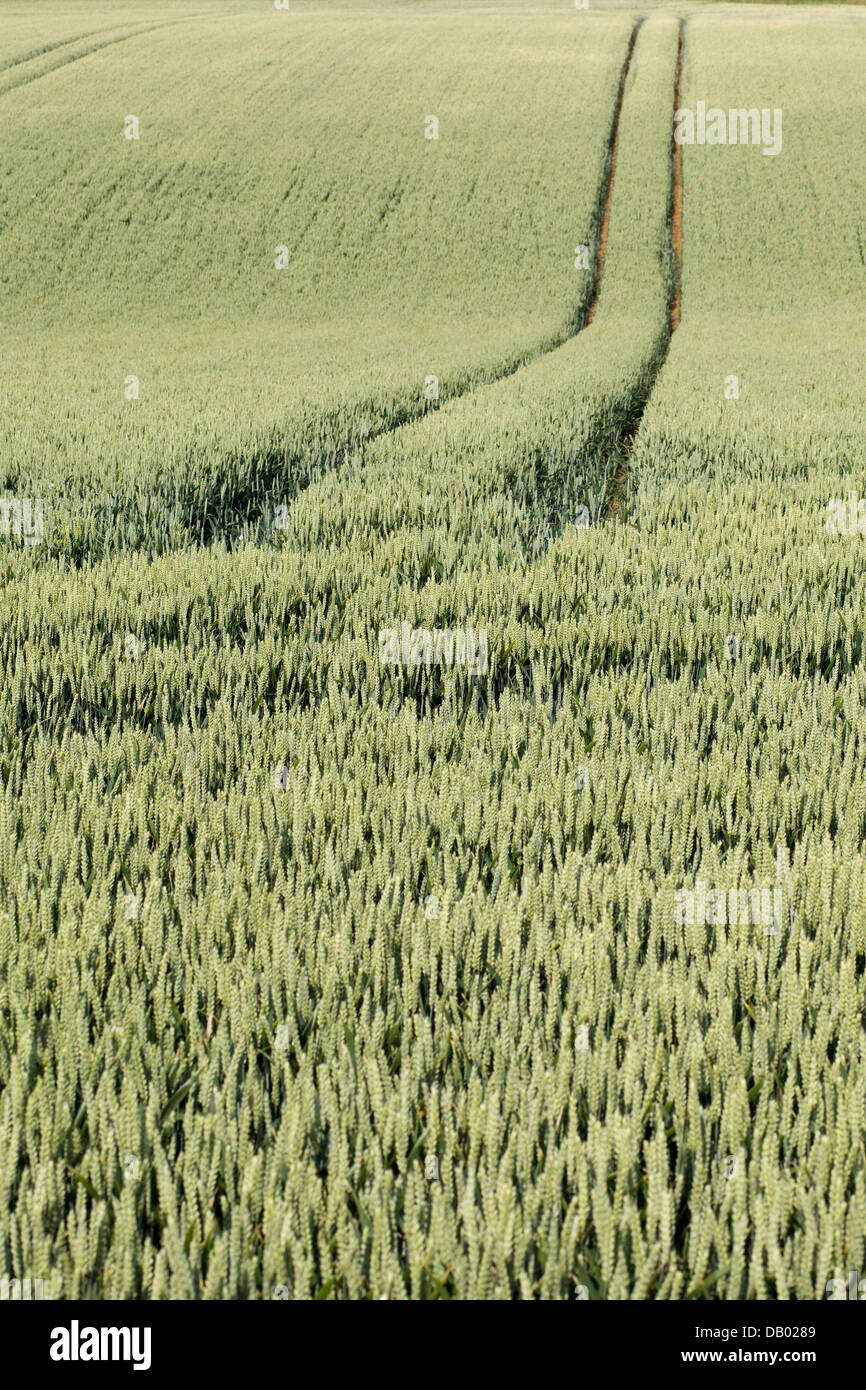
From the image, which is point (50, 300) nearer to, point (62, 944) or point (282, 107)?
point (282, 107)

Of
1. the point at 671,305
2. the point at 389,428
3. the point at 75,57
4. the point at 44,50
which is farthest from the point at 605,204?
the point at 44,50

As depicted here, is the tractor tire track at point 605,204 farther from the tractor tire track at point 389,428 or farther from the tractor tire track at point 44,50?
the tractor tire track at point 44,50

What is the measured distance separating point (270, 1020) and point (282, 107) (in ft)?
107

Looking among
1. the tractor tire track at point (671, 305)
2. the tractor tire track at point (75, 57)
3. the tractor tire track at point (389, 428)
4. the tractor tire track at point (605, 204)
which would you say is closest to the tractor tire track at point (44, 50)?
the tractor tire track at point (75, 57)

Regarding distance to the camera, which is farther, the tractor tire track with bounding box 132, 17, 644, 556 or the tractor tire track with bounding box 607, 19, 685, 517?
the tractor tire track with bounding box 607, 19, 685, 517

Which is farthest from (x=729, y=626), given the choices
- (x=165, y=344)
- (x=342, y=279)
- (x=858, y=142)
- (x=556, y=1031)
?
(x=858, y=142)

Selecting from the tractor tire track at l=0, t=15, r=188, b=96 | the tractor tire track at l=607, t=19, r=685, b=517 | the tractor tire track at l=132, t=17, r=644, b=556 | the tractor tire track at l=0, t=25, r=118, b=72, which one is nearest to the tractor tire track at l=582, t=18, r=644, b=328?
the tractor tire track at l=132, t=17, r=644, b=556

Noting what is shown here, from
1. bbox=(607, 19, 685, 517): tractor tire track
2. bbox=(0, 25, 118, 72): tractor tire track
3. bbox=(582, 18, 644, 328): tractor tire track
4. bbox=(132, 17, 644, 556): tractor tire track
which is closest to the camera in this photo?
bbox=(132, 17, 644, 556): tractor tire track

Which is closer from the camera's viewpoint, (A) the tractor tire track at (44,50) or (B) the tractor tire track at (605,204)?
(B) the tractor tire track at (605,204)

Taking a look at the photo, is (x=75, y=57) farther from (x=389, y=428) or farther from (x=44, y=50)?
(x=389, y=428)

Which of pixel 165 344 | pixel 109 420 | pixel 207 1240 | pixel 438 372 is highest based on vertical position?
pixel 165 344

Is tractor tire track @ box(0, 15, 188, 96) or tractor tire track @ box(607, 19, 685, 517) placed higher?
tractor tire track @ box(0, 15, 188, 96)

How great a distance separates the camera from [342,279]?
22.1 m

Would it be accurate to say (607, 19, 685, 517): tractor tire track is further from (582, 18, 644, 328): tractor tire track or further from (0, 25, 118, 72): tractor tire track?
(0, 25, 118, 72): tractor tire track
